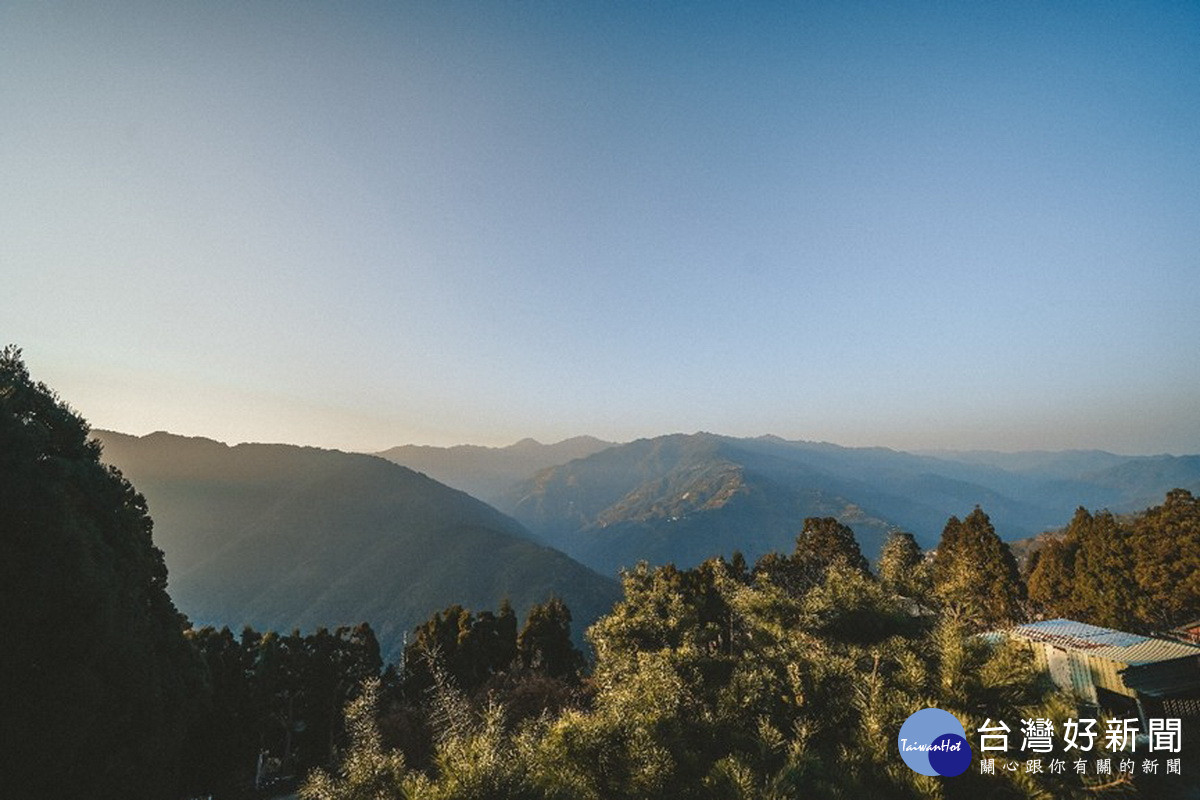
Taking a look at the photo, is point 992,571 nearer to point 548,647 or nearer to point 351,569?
point 548,647

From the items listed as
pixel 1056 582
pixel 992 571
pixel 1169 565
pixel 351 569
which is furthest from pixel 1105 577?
pixel 351 569

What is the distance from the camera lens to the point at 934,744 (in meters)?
11.3

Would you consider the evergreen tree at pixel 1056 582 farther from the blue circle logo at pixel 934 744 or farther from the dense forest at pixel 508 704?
the blue circle logo at pixel 934 744

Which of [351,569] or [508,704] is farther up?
[508,704]

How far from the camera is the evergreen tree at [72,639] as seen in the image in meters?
12.5

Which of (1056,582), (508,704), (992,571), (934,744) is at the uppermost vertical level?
(934,744)

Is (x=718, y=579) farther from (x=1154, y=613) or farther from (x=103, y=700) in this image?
(x=1154, y=613)

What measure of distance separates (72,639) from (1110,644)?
37.5m

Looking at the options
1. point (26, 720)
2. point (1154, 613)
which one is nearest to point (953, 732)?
point (26, 720)

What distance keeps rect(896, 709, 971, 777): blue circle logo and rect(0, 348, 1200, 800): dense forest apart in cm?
26

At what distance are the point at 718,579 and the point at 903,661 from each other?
1101 centimetres

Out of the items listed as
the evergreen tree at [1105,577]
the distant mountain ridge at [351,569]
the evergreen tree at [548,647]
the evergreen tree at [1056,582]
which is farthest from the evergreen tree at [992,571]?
the distant mountain ridge at [351,569]

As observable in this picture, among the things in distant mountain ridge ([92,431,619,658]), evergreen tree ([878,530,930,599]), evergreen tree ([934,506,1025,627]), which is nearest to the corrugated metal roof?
evergreen tree ([878,530,930,599])

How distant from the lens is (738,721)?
13703 mm
